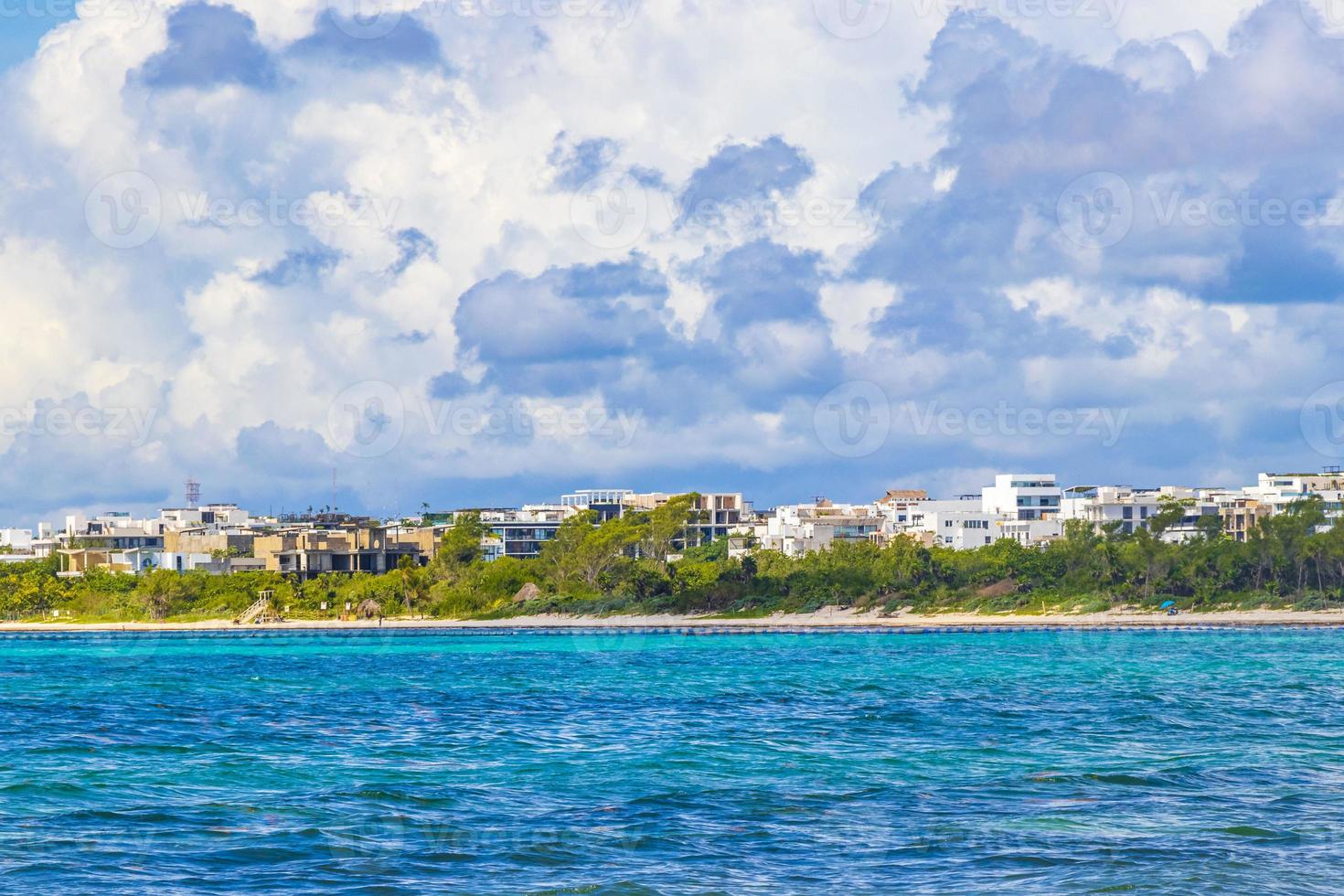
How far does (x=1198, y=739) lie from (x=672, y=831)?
16.1m

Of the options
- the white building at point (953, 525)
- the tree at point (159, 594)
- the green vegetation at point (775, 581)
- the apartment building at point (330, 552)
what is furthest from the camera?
the white building at point (953, 525)

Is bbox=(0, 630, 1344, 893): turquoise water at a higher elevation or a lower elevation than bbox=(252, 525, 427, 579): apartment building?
lower

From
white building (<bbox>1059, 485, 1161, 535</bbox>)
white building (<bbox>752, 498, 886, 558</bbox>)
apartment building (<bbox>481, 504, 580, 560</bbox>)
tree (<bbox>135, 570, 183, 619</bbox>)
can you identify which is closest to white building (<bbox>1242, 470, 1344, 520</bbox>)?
white building (<bbox>1059, 485, 1161, 535</bbox>)

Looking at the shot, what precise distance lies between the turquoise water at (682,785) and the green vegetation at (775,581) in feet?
198

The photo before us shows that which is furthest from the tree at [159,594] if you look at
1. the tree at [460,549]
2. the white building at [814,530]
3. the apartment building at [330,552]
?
the white building at [814,530]

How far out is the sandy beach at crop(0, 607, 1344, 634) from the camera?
107 m

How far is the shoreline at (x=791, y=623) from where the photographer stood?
107 m

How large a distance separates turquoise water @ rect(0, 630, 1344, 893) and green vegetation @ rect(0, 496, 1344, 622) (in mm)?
60483

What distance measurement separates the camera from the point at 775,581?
12531 cm

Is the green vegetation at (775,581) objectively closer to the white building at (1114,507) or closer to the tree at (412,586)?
the tree at (412,586)

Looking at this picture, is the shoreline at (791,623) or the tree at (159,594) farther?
the tree at (159,594)

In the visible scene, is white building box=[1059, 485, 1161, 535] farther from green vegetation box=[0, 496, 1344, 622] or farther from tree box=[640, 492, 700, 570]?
tree box=[640, 492, 700, 570]

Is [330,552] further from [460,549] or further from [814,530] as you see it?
[814,530]

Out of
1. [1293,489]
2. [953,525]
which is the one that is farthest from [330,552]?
[1293,489]
